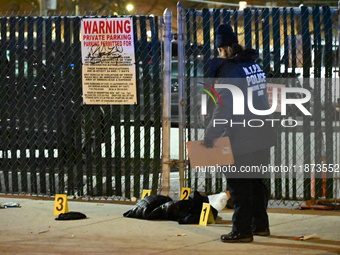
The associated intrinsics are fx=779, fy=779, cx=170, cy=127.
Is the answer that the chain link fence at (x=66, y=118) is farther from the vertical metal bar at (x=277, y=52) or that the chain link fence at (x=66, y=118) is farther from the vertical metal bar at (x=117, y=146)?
Answer: the vertical metal bar at (x=277, y=52)

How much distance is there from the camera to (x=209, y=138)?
7.26 metres

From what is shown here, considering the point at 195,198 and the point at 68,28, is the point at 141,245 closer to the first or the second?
the point at 195,198

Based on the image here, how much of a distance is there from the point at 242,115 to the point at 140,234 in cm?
156

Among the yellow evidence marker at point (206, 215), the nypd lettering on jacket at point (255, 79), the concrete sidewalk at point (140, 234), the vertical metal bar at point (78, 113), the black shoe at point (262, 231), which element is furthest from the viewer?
the vertical metal bar at point (78, 113)

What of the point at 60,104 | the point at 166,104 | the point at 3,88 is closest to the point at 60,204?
the point at 60,104

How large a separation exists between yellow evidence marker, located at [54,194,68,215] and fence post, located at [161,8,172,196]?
1.19 meters

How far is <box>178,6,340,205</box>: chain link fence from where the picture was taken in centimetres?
916

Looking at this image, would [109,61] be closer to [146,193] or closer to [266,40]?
[146,193]

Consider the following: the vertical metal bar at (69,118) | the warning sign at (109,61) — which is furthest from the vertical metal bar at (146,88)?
the vertical metal bar at (69,118)

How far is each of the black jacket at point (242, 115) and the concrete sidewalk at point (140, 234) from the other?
93cm

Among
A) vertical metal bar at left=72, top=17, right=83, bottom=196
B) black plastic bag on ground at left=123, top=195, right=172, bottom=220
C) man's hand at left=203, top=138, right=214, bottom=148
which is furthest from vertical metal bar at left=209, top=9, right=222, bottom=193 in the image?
man's hand at left=203, top=138, right=214, bottom=148

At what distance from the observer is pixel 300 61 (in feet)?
30.3

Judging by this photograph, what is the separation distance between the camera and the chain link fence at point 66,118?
9547 mm

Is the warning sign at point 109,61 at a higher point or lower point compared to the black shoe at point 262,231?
higher
